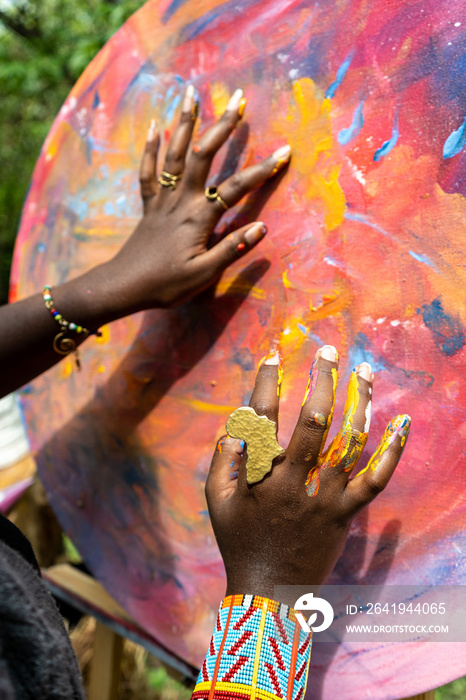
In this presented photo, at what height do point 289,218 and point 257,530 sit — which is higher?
point 289,218

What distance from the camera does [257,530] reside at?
696 millimetres

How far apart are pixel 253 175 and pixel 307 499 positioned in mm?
532

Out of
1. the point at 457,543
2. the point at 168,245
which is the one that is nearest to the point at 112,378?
the point at 168,245

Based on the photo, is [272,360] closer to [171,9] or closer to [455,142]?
[455,142]

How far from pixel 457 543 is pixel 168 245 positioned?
2.10ft

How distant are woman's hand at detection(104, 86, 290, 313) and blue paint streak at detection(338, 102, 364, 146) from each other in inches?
3.8

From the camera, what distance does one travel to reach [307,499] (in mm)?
682

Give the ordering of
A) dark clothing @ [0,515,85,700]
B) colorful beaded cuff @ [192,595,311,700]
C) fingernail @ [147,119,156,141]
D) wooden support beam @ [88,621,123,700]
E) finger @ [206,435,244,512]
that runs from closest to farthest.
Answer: dark clothing @ [0,515,85,700], colorful beaded cuff @ [192,595,311,700], finger @ [206,435,244,512], fingernail @ [147,119,156,141], wooden support beam @ [88,621,123,700]

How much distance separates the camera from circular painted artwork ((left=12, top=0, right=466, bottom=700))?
782mm

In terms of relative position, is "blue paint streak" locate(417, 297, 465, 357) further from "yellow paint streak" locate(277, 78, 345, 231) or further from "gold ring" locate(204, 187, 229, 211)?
"gold ring" locate(204, 187, 229, 211)

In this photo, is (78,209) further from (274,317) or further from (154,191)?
(274,317)

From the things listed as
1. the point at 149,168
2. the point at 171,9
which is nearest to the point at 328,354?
the point at 149,168

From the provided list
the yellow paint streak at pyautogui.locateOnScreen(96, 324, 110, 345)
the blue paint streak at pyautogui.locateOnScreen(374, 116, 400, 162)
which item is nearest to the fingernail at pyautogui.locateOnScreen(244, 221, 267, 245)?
the blue paint streak at pyautogui.locateOnScreen(374, 116, 400, 162)

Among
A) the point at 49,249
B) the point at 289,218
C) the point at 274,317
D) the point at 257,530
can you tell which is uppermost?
the point at 49,249
